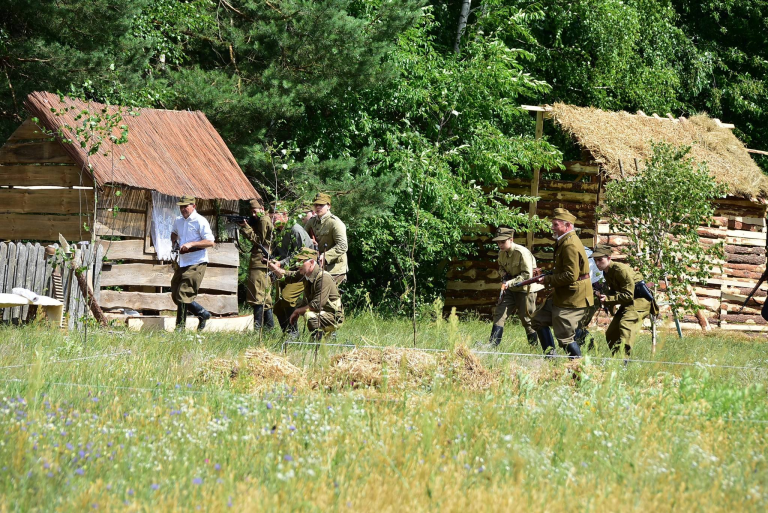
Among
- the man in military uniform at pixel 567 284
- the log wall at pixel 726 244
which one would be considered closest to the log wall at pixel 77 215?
the man in military uniform at pixel 567 284

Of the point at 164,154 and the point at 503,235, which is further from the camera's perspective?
the point at 164,154

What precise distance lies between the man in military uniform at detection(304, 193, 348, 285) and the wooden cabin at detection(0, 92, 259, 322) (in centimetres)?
270

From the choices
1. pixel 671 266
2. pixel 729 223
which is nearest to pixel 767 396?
pixel 671 266

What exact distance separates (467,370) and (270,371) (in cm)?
168

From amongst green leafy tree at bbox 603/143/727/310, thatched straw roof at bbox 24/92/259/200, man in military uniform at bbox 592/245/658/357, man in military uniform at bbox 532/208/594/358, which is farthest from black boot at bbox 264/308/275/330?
green leafy tree at bbox 603/143/727/310

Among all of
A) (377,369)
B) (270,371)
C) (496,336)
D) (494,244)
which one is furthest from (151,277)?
(494,244)

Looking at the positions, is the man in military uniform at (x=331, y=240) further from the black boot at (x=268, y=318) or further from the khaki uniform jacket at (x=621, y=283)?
the khaki uniform jacket at (x=621, y=283)

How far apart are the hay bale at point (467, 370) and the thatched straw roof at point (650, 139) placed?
9.15 metres

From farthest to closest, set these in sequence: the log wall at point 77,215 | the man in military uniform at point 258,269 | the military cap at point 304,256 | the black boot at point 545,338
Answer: the log wall at point 77,215 → the man in military uniform at point 258,269 → the black boot at point 545,338 → the military cap at point 304,256

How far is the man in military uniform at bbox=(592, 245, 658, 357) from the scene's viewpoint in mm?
10531

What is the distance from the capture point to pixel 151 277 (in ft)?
44.1

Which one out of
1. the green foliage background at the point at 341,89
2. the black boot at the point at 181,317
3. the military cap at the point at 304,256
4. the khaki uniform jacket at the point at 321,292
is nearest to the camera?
the military cap at the point at 304,256

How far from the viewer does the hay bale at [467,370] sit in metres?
7.75

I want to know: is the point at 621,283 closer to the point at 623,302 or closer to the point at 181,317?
the point at 623,302
